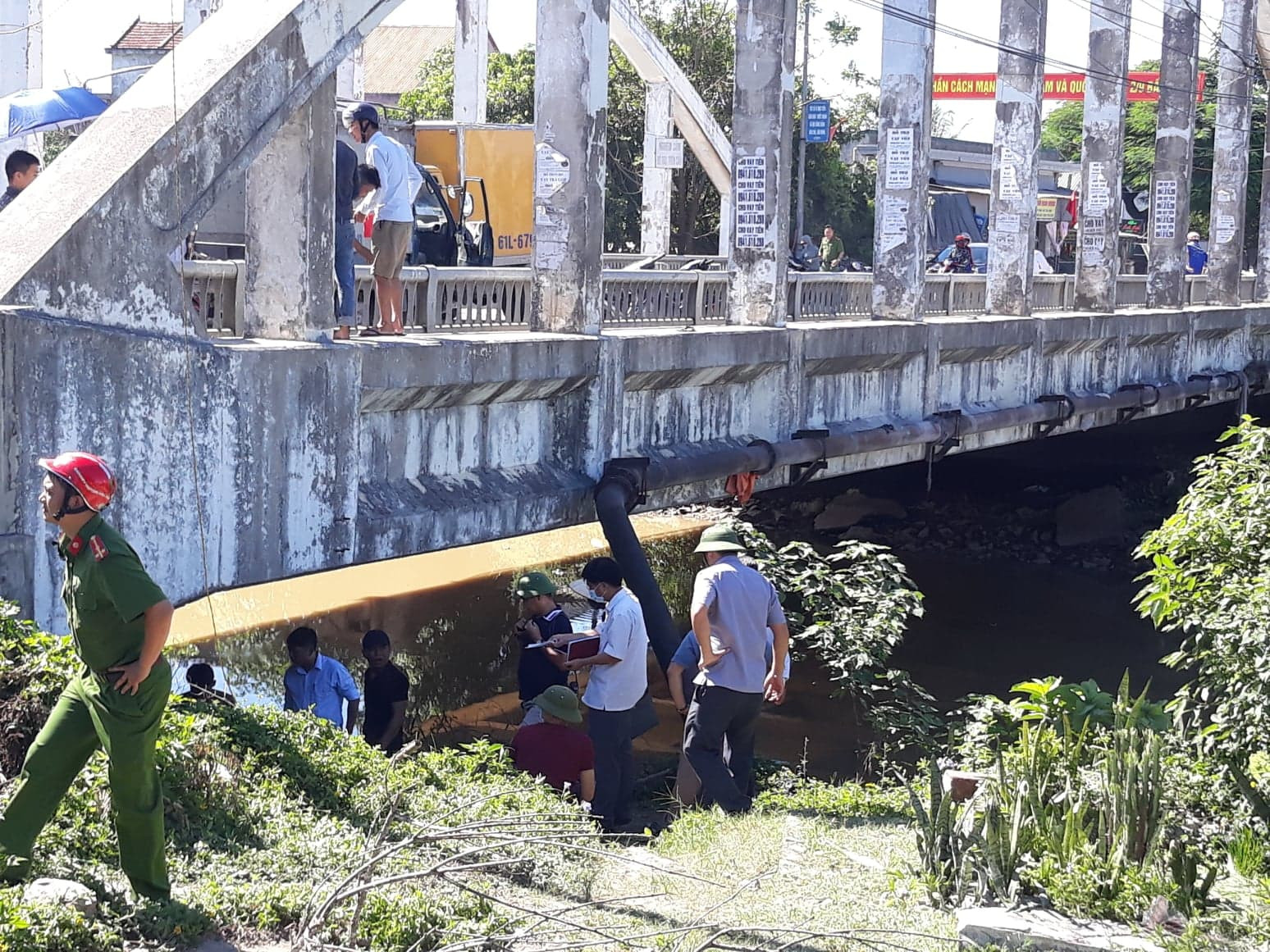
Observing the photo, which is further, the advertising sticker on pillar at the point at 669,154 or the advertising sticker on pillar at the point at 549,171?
the advertising sticker on pillar at the point at 669,154

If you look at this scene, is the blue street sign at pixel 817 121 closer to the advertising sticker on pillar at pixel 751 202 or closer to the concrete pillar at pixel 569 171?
the advertising sticker on pillar at pixel 751 202

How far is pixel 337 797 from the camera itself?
6.12m

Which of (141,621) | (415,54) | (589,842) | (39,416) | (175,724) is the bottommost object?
(589,842)

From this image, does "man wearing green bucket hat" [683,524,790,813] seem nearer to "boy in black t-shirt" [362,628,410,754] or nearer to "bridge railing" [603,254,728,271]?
"boy in black t-shirt" [362,628,410,754]

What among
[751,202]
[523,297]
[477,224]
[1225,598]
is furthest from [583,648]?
[477,224]

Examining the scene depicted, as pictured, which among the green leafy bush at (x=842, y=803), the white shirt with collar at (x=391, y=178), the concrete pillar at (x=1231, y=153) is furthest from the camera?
the concrete pillar at (x=1231, y=153)

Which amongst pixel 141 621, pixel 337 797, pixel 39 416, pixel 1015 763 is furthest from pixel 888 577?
pixel 141 621

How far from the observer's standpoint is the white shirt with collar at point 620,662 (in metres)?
7.46

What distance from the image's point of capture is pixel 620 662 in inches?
295

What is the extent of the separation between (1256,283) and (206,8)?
17445 millimetres

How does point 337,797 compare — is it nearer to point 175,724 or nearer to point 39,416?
point 175,724

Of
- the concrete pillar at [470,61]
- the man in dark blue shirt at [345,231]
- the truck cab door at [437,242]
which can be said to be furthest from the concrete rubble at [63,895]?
the concrete pillar at [470,61]

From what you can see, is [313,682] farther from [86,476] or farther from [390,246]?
[86,476]

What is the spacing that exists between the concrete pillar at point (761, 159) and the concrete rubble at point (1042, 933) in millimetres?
7198
